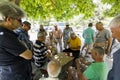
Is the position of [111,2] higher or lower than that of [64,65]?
higher

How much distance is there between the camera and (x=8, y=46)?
3.31m

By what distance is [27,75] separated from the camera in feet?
12.2

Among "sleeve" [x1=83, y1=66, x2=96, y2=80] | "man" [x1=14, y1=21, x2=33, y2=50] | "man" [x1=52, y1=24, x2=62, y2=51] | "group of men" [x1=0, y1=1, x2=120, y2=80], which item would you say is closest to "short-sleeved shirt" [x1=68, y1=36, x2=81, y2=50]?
"man" [x1=52, y1=24, x2=62, y2=51]

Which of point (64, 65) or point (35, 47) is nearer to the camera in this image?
point (64, 65)

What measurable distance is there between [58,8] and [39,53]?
3.13 metres

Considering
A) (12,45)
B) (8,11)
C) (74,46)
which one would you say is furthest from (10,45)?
(74,46)

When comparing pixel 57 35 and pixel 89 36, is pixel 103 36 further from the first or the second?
pixel 57 35

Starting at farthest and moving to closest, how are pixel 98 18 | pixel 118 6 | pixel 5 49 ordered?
1. pixel 98 18
2. pixel 118 6
3. pixel 5 49

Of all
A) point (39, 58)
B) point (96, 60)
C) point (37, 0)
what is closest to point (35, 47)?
point (39, 58)

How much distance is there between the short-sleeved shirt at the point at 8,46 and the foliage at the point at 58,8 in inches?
218

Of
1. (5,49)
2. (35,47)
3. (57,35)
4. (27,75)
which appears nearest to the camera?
(5,49)

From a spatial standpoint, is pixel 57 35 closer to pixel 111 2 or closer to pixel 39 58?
pixel 111 2

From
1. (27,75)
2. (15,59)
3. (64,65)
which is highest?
(15,59)

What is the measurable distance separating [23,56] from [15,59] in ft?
0.51
